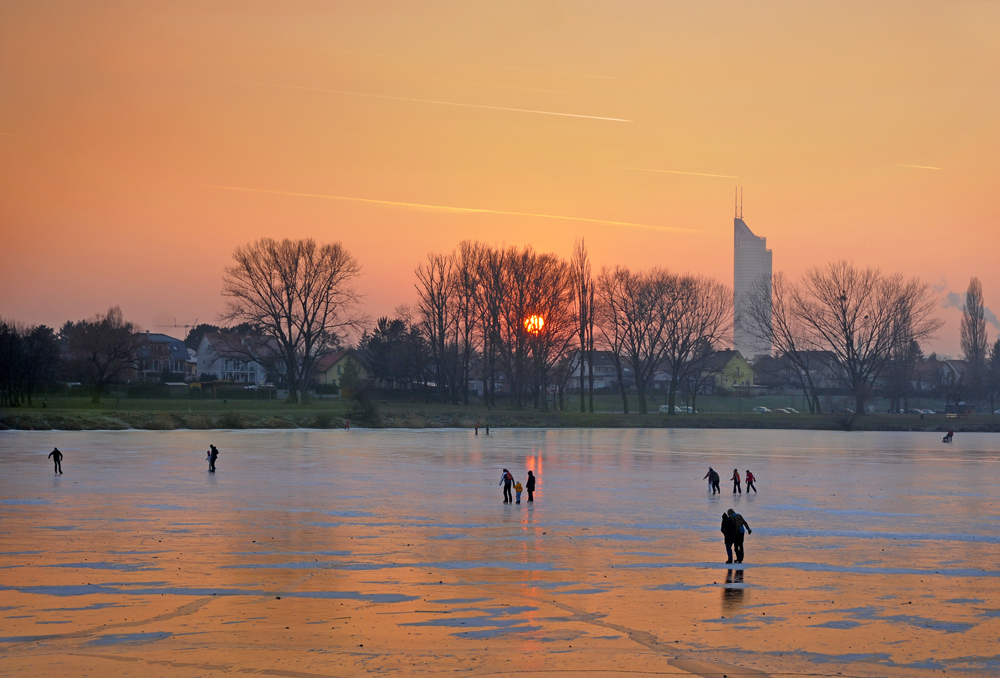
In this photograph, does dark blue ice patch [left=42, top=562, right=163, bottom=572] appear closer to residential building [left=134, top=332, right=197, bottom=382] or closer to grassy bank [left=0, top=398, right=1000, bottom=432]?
grassy bank [left=0, top=398, right=1000, bottom=432]

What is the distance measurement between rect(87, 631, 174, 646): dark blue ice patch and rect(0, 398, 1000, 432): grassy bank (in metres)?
58.6

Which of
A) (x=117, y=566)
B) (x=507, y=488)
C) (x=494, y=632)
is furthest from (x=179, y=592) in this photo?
(x=507, y=488)

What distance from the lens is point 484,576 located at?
642 inches

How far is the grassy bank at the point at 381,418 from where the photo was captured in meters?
68.0

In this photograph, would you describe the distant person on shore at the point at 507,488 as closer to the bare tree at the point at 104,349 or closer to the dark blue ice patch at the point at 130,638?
the dark blue ice patch at the point at 130,638

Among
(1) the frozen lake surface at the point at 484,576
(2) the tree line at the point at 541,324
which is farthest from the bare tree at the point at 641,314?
(1) the frozen lake surface at the point at 484,576

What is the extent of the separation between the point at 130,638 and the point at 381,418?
68565mm

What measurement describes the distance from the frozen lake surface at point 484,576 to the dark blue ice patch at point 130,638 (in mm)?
64

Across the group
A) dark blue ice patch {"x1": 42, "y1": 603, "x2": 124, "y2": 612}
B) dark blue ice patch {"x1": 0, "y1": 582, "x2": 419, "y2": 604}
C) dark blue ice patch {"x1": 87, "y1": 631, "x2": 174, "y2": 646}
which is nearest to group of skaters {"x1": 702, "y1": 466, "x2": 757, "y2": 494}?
dark blue ice patch {"x1": 0, "y1": 582, "x2": 419, "y2": 604}

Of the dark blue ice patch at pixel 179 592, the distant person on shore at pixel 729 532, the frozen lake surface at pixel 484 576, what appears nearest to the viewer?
the frozen lake surface at pixel 484 576

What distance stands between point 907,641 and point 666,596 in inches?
153

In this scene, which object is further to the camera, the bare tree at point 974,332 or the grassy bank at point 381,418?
the bare tree at point 974,332

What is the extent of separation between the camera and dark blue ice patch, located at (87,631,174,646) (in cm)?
1178

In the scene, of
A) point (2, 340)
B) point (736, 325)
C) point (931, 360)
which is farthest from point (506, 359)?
point (931, 360)
